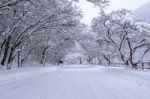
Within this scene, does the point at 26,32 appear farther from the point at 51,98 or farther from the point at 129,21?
the point at 51,98

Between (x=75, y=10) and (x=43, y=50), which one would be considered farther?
(x=43, y=50)

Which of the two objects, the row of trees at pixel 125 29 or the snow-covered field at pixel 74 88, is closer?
the snow-covered field at pixel 74 88

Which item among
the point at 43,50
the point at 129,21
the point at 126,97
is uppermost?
the point at 129,21

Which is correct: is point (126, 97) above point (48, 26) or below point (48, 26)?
below

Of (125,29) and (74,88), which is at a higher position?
(125,29)

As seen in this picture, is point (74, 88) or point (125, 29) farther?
point (125, 29)

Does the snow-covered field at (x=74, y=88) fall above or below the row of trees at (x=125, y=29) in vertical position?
below

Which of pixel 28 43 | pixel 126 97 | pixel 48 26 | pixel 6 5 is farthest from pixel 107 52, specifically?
pixel 126 97

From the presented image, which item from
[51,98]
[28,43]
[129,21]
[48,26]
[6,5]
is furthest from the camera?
[28,43]

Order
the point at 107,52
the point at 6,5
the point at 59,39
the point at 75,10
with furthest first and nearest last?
the point at 107,52, the point at 59,39, the point at 75,10, the point at 6,5

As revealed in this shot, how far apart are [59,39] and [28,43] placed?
8.69 metres

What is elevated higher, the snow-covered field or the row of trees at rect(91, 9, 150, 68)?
the row of trees at rect(91, 9, 150, 68)

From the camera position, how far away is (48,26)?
28297mm

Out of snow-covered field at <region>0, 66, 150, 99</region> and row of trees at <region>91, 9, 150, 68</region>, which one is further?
row of trees at <region>91, 9, 150, 68</region>
